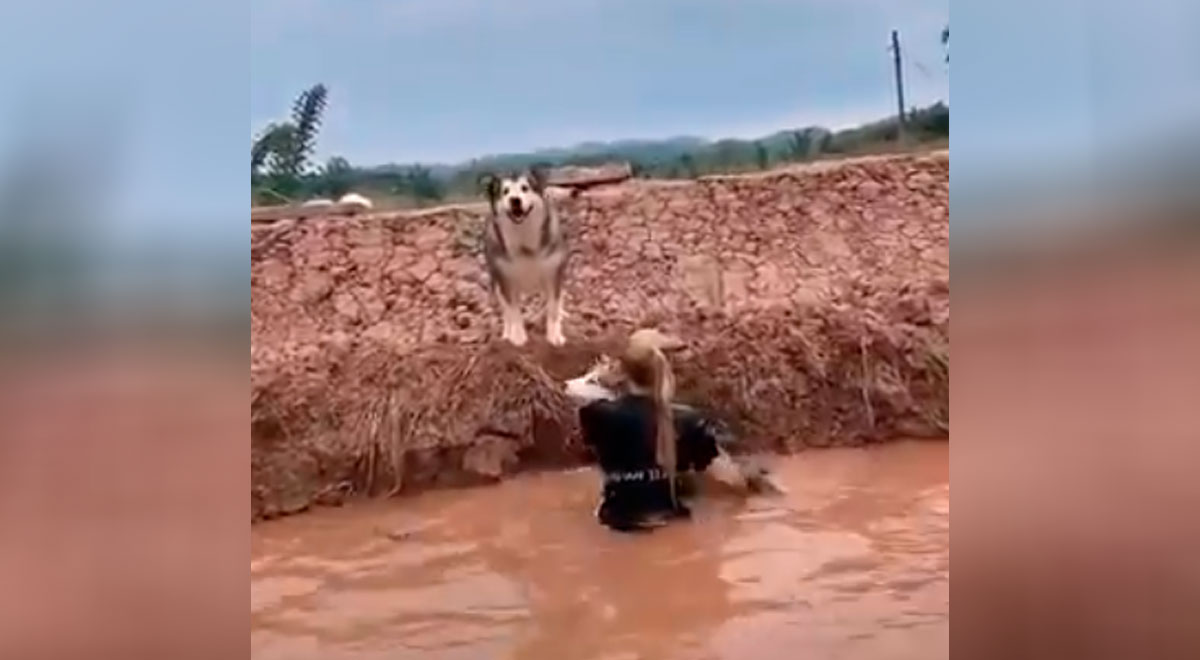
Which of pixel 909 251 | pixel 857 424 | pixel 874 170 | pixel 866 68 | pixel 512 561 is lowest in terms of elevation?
pixel 512 561

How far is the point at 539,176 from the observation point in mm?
2797

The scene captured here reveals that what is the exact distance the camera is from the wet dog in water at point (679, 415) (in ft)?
9.14

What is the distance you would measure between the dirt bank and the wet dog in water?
0.04 m

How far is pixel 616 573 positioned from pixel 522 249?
759 mm

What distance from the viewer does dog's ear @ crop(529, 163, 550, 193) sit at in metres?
2.79
